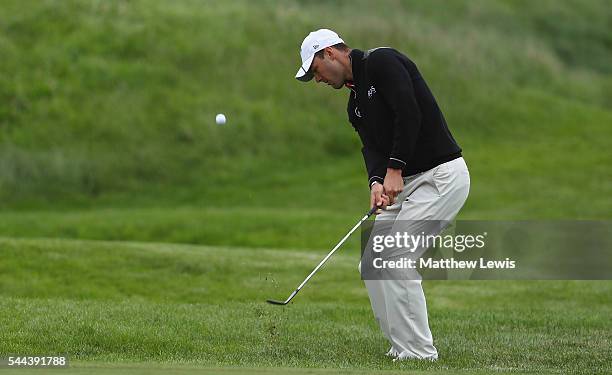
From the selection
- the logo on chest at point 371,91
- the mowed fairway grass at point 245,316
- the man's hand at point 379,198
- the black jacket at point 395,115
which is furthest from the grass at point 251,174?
the logo on chest at point 371,91

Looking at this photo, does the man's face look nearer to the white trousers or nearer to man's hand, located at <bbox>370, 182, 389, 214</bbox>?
man's hand, located at <bbox>370, 182, 389, 214</bbox>

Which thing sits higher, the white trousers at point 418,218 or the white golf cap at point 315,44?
the white golf cap at point 315,44

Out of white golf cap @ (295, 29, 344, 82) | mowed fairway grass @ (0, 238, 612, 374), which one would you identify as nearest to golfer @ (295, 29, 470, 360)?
white golf cap @ (295, 29, 344, 82)

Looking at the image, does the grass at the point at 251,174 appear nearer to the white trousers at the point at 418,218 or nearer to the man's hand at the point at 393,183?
the white trousers at the point at 418,218

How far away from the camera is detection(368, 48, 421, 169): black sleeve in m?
8.20

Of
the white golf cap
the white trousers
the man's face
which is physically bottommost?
the white trousers

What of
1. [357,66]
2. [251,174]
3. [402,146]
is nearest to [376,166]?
[402,146]

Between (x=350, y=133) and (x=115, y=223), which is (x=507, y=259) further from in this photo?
(x=350, y=133)

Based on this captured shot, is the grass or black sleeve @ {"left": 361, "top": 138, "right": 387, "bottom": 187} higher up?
black sleeve @ {"left": 361, "top": 138, "right": 387, "bottom": 187}

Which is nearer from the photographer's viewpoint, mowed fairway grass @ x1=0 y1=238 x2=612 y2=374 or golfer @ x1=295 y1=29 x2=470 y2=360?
golfer @ x1=295 y1=29 x2=470 y2=360

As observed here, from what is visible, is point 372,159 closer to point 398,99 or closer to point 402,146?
point 402,146

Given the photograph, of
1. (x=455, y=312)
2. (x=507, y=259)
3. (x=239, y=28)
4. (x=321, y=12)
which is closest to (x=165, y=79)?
(x=239, y=28)

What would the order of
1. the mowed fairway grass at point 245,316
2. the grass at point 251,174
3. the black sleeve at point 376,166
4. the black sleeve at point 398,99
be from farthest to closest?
the grass at point 251,174
the mowed fairway grass at point 245,316
the black sleeve at point 376,166
the black sleeve at point 398,99

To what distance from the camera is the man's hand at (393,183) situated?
329 inches
